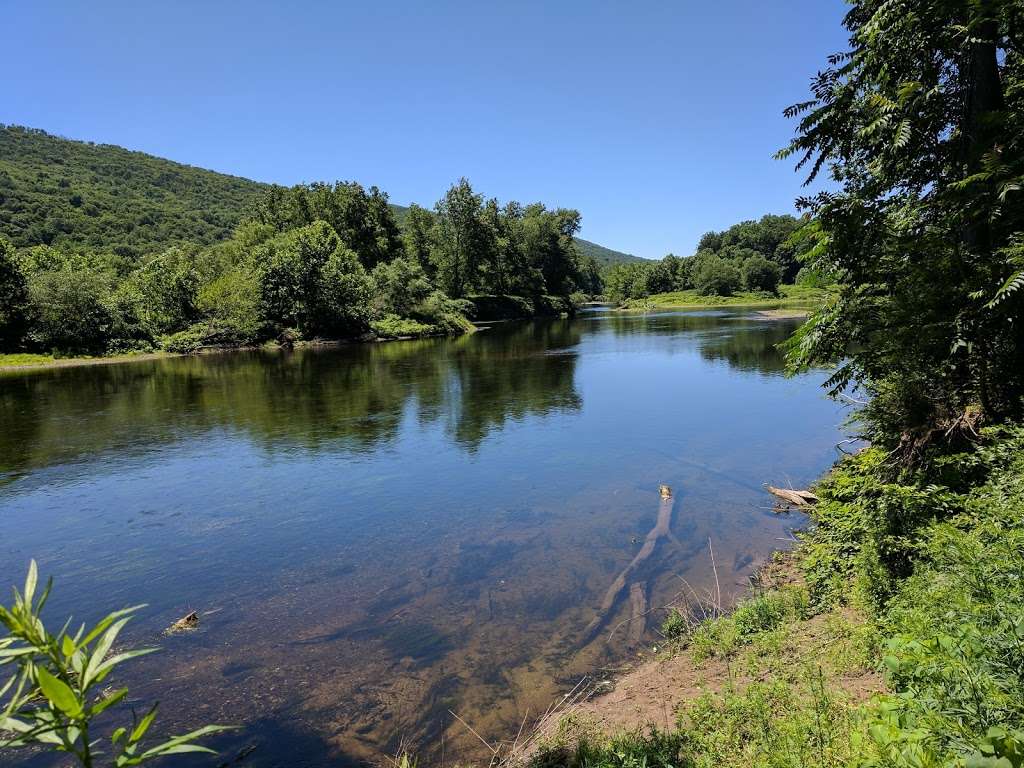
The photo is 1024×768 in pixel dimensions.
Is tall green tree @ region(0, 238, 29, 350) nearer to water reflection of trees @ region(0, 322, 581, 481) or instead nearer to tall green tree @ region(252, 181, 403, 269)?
water reflection of trees @ region(0, 322, 581, 481)

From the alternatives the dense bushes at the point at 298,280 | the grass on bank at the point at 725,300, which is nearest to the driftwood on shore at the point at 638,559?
the dense bushes at the point at 298,280

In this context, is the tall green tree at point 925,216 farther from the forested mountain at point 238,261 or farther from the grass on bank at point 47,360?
the forested mountain at point 238,261

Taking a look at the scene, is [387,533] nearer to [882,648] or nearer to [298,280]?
[882,648]

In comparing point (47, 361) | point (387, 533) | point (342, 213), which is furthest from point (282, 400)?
point (342, 213)

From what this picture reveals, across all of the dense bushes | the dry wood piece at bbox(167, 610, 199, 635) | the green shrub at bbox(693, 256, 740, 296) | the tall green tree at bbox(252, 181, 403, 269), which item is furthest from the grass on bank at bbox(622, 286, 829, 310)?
the dry wood piece at bbox(167, 610, 199, 635)

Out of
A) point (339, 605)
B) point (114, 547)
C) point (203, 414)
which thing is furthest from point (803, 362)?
point (203, 414)

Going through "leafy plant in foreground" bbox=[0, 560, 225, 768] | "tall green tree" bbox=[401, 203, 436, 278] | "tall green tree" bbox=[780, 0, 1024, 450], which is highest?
"tall green tree" bbox=[401, 203, 436, 278]

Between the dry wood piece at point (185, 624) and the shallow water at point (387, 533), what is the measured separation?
174 millimetres

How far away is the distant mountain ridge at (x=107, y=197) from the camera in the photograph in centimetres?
11769

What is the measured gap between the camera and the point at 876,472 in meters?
9.78

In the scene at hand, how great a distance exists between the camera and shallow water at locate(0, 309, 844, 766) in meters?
8.30

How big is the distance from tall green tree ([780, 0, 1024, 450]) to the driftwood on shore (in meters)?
4.97

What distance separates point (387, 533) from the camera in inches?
540

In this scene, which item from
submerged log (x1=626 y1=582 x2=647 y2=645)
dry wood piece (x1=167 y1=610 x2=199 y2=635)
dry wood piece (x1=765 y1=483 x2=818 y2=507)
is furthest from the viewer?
A: dry wood piece (x1=765 y1=483 x2=818 y2=507)
